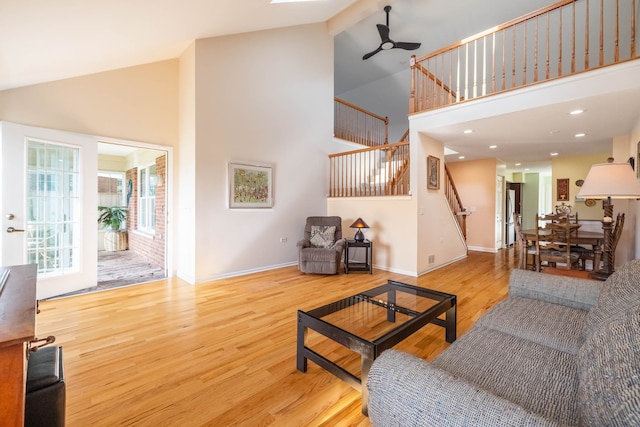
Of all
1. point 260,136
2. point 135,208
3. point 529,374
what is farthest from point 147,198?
point 529,374

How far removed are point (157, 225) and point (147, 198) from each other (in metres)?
1.13

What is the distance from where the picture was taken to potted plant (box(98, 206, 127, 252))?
6.86 m

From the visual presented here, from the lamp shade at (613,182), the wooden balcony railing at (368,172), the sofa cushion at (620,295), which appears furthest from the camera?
the wooden balcony railing at (368,172)

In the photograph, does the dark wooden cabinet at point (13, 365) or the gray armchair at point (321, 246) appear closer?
the dark wooden cabinet at point (13, 365)

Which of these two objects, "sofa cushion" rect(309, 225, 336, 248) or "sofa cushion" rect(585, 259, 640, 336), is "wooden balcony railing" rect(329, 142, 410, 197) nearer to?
"sofa cushion" rect(309, 225, 336, 248)

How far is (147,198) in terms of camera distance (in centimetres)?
586

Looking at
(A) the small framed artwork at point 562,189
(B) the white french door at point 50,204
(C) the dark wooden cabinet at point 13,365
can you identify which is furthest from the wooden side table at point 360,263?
(A) the small framed artwork at point 562,189

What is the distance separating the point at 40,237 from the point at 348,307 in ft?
11.9

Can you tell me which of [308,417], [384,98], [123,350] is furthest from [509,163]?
[123,350]

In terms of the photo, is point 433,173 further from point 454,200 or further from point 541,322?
point 541,322

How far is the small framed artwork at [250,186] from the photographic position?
4.36 meters

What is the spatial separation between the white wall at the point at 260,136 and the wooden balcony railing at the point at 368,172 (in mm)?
270

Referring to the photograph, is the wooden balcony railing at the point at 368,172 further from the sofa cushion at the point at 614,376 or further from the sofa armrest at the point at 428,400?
the sofa armrest at the point at 428,400

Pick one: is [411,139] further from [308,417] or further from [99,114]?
[99,114]
